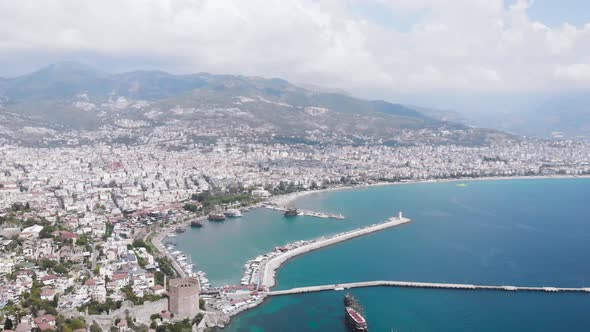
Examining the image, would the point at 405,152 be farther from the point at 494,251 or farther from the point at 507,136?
the point at 494,251

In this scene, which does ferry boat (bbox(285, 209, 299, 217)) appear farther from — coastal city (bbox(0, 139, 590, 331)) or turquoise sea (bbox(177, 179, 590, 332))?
coastal city (bbox(0, 139, 590, 331))

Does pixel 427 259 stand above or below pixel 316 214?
below

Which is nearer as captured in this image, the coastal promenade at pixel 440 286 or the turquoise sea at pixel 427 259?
the turquoise sea at pixel 427 259

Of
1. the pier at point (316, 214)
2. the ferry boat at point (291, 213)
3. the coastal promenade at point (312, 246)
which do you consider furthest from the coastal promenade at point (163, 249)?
the pier at point (316, 214)

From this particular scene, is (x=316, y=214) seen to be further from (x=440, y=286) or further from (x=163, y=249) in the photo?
(x=440, y=286)

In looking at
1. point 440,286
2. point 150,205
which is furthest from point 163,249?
point 440,286

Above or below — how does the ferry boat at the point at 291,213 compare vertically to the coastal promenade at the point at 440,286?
above

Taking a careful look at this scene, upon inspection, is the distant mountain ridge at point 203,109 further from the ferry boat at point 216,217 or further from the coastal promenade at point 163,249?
the coastal promenade at point 163,249
